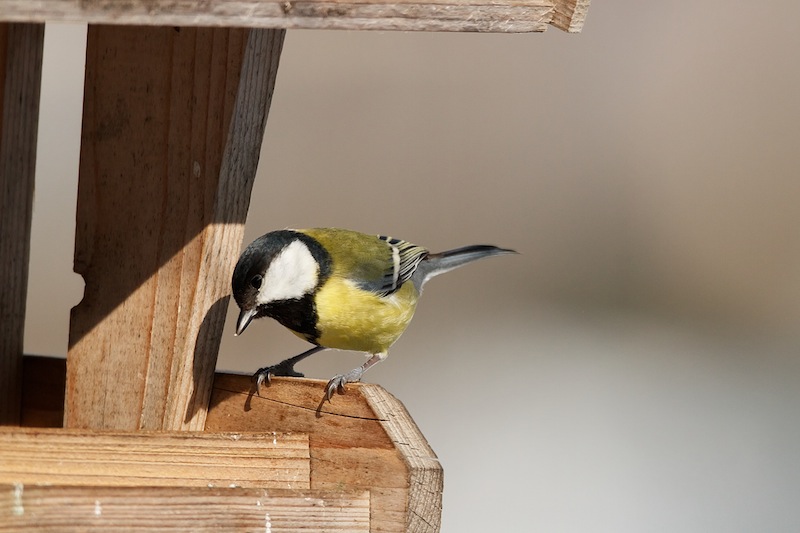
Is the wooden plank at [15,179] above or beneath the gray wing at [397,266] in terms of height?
above

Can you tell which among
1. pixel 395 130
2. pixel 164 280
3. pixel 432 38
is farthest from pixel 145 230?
pixel 432 38

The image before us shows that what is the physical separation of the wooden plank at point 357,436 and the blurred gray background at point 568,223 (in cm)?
158

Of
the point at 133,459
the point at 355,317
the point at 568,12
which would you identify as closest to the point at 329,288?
the point at 355,317

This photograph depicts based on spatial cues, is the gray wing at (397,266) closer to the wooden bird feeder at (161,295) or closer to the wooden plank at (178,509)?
the wooden bird feeder at (161,295)

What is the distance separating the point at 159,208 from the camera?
1.37 metres

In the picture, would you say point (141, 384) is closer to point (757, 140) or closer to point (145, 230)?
point (145, 230)

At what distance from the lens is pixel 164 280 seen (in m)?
1.38

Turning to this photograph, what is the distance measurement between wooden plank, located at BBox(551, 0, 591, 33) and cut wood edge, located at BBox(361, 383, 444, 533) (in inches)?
19.8

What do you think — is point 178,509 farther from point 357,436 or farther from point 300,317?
point 300,317

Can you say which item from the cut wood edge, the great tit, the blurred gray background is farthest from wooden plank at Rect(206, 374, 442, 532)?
the blurred gray background

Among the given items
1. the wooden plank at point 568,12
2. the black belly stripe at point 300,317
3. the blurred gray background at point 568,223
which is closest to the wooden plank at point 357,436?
the black belly stripe at point 300,317

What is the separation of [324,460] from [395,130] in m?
2.51

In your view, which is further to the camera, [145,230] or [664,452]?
[664,452]

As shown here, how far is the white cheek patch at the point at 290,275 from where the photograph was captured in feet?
5.62
